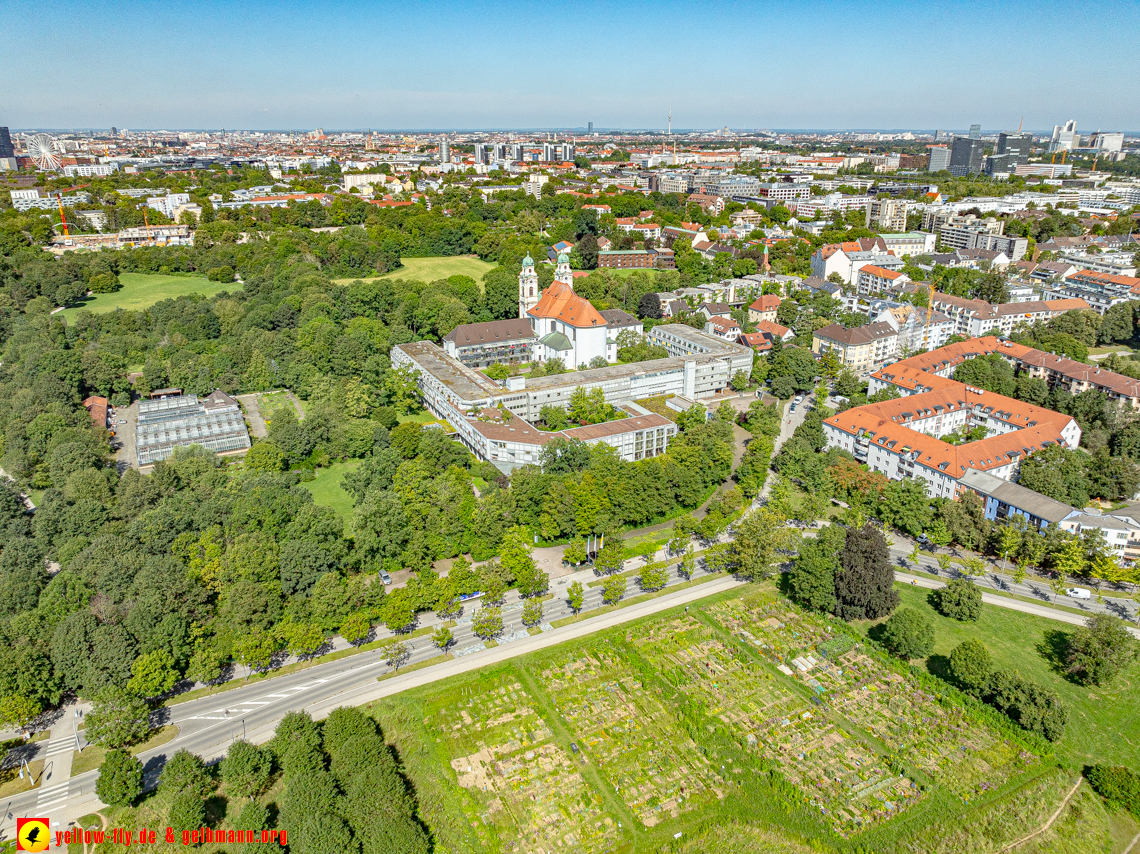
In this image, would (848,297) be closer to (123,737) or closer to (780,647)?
(780,647)

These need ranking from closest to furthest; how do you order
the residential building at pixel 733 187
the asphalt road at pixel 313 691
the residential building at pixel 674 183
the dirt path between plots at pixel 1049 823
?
the dirt path between plots at pixel 1049 823, the asphalt road at pixel 313 691, the residential building at pixel 733 187, the residential building at pixel 674 183

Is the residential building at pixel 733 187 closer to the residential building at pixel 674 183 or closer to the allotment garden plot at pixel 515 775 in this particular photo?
the residential building at pixel 674 183

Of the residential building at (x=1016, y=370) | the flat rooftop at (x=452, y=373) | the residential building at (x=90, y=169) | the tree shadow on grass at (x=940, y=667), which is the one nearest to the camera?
the tree shadow on grass at (x=940, y=667)

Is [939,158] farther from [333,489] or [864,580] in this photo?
[333,489]

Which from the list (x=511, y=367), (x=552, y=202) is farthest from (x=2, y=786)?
(x=552, y=202)

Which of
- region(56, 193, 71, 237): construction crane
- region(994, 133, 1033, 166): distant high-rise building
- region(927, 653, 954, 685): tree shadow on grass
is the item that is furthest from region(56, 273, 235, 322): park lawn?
region(994, 133, 1033, 166): distant high-rise building

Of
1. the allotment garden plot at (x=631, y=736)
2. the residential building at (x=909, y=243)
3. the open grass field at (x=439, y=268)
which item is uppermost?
the residential building at (x=909, y=243)

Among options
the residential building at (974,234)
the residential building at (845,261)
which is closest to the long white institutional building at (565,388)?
the residential building at (845,261)
